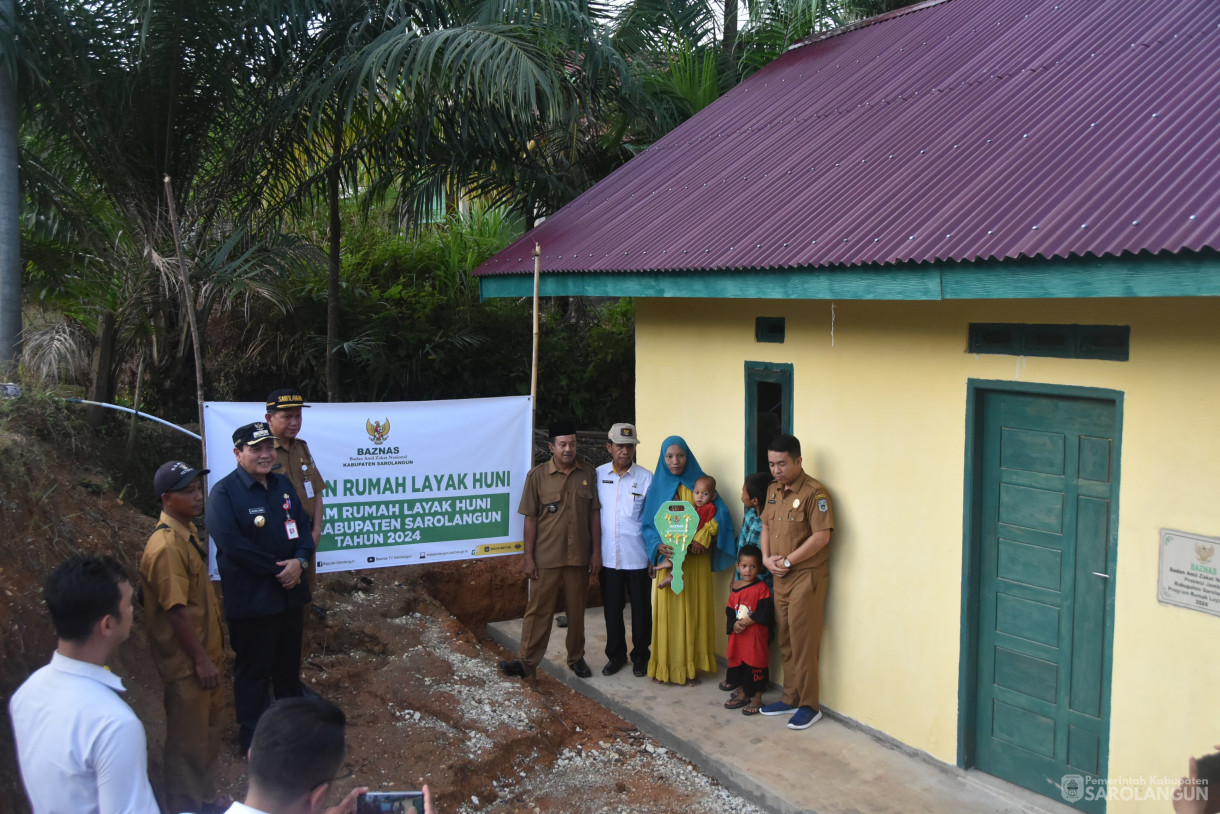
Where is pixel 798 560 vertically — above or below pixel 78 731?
below

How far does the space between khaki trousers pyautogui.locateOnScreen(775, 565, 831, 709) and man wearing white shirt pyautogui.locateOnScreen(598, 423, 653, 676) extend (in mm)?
1229

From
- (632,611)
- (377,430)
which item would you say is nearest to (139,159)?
(377,430)

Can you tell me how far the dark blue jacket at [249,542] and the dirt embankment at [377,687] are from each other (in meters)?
0.82

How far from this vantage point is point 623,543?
681cm

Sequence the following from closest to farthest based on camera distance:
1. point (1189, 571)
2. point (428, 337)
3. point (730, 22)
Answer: point (1189, 571)
point (428, 337)
point (730, 22)

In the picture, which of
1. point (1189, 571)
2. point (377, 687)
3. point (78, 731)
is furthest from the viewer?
point (377, 687)

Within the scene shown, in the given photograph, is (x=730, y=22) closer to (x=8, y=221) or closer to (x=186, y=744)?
(x=8, y=221)

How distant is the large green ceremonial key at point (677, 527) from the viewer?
6.48 meters

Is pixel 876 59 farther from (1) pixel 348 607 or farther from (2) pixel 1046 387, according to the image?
(1) pixel 348 607

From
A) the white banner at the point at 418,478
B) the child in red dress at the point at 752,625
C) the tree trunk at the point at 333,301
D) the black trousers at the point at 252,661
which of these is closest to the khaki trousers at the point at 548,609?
the white banner at the point at 418,478

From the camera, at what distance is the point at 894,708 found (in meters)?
5.53

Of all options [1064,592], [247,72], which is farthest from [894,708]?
[247,72]

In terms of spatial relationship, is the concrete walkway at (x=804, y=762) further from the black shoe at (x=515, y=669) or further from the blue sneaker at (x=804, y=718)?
the black shoe at (x=515, y=669)

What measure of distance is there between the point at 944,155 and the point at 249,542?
437cm
